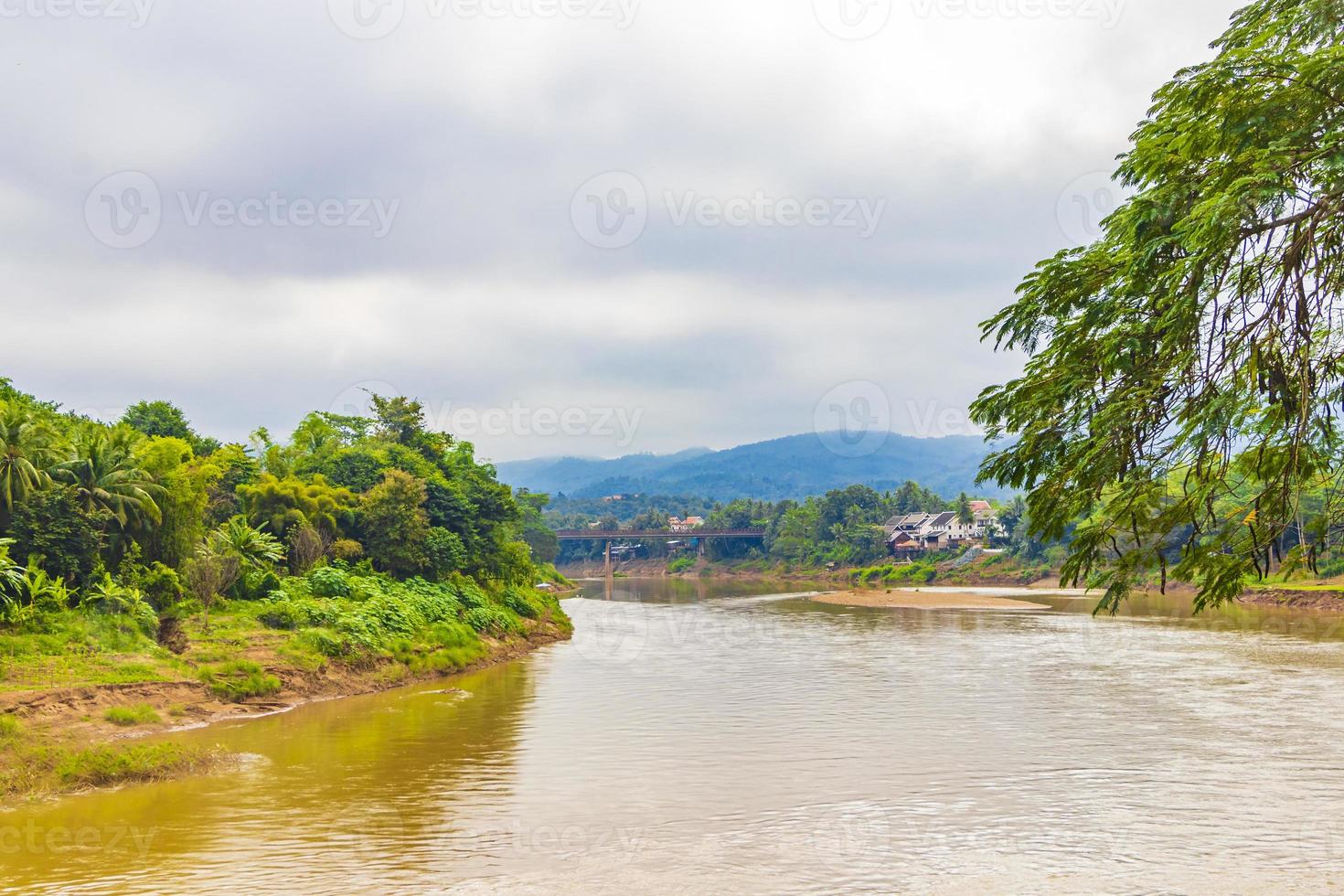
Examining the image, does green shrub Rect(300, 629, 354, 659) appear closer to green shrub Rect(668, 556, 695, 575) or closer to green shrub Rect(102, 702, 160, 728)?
green shrub Rect(102, 702, 160, 728)

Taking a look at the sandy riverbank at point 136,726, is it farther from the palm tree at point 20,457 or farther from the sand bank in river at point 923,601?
the sand bank in river at point 923,601

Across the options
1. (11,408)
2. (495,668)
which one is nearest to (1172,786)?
(495,668)

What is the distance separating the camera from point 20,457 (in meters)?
30.7

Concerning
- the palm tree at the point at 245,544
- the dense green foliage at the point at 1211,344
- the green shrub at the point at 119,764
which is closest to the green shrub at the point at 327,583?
the palm tree at the point at 245,544

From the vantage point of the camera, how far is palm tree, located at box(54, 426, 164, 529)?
32.7 metres

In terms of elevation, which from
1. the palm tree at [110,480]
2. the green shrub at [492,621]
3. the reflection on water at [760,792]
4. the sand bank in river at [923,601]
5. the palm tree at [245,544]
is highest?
the palm tree at [110,480]

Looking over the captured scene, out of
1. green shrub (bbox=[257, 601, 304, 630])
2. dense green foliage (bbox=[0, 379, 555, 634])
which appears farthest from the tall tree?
green shrub (bbox=[257, 601, 304, 630])

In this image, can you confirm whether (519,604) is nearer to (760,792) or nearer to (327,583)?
(327,583)

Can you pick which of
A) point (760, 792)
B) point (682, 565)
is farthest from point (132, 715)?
point (682, 565)

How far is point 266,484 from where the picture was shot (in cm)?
4456

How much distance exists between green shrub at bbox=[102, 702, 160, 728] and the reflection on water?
1704 millimetres

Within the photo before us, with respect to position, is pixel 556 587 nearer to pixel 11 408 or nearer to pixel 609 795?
pixel 11 408

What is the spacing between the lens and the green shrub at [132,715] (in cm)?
2611

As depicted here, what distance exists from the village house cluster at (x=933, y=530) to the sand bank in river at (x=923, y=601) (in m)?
37.7
